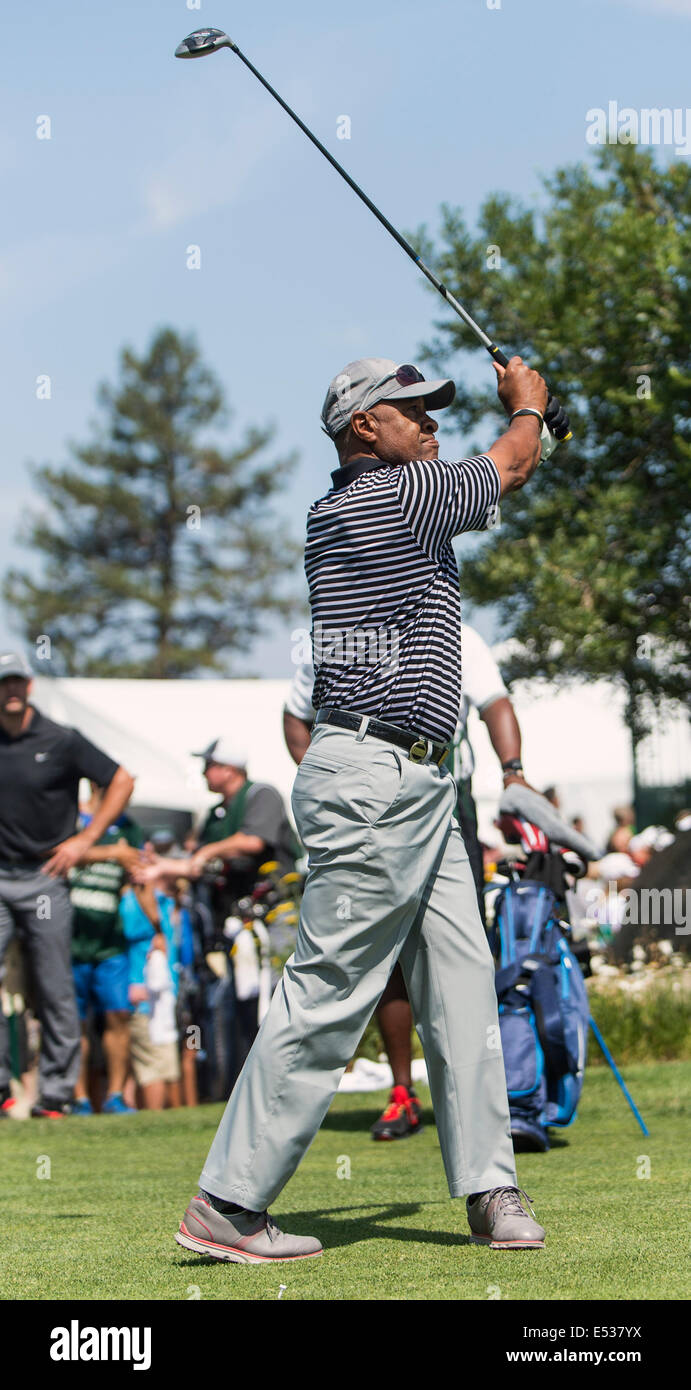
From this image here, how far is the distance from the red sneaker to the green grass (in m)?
0.09

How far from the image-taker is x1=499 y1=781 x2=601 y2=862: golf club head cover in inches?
214

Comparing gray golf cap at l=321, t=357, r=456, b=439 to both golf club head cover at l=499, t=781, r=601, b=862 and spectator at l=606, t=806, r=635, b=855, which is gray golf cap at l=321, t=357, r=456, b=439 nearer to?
golf club head cover at l=499, t=781, r=601, b=862

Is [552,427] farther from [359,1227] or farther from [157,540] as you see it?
[157,540]

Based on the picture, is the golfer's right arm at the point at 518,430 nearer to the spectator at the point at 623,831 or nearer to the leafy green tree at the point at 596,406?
the leafy green tree at the point at 596,406

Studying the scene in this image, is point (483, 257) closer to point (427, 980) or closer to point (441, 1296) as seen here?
point (427, 980)

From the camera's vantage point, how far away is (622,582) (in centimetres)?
1230

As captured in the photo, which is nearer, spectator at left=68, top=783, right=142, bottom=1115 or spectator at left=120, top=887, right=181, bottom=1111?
spectator at left=68, top=783, right=142, bottom=1115

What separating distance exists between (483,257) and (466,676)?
8220 mm

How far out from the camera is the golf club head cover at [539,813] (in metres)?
5.44

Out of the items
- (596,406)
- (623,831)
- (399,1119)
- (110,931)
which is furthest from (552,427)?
(623,831)

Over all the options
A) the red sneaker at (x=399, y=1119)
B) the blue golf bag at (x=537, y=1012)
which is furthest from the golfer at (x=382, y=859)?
the red sneaker at (x=399, y=1119)

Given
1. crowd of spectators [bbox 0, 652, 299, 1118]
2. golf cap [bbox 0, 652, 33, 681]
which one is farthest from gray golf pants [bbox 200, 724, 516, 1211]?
golf cap [bbox 0, 652, 33, 681]

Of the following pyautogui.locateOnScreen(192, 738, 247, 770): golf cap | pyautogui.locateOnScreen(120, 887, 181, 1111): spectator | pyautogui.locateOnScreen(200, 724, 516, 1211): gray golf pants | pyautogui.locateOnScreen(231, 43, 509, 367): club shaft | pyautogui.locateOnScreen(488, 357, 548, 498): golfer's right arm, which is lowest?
pyautogui.locateOnScreen(120, 887, 181, 1111): spectator

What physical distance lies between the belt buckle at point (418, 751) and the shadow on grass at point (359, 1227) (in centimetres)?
111
